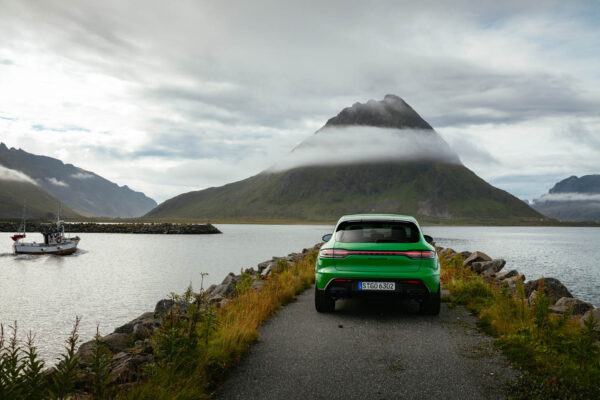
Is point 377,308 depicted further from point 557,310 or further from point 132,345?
point 132,345

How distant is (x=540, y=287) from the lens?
10195 mm

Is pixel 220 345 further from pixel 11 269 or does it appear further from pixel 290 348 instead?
pixel 11 269

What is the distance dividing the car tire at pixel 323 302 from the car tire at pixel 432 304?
7.28 ft

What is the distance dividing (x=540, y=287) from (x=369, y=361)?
5.55 m

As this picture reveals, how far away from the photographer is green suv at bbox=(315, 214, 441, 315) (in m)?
9.65

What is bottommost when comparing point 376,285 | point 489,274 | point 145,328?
point 145,328

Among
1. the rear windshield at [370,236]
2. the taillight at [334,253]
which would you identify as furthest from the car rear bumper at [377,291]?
the rear windshield at [370,236]

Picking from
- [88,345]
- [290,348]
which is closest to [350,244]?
[290,348]

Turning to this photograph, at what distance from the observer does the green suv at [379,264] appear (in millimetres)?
9648

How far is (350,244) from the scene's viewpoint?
9.96 metres

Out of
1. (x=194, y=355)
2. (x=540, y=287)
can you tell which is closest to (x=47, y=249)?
(x=194, y=355)

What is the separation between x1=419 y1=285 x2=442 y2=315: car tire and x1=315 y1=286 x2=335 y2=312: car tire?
2.22m

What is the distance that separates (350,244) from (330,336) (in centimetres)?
221

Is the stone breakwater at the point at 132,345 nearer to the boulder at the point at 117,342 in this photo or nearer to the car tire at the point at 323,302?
the boulder at the point at 117,342
